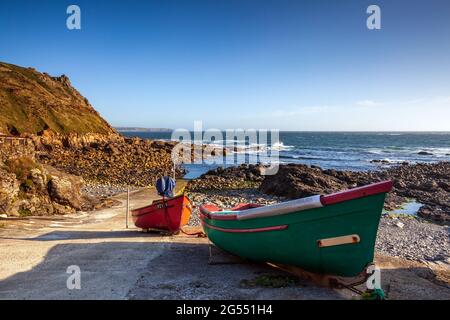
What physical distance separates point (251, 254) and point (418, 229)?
37.9 ft

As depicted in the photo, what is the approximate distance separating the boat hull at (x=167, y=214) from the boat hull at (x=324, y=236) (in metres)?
4.61

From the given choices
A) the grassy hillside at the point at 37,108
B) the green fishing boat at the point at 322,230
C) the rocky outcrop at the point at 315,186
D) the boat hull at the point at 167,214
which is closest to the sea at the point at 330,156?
the rocky outcrop at the point at 315,186

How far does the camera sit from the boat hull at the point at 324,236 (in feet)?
23.6

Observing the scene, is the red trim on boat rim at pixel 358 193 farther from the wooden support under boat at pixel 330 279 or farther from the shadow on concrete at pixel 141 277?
the shadow on concrete at pixel 141 277

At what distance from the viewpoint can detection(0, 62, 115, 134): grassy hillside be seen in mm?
51956

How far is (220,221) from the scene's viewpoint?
9.90m

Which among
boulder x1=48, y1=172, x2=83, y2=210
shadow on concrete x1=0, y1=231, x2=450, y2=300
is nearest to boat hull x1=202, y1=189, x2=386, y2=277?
shadow on concrete x1=0, y1=231, x2=450, y2=300

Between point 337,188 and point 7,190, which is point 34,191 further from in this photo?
point 337,188

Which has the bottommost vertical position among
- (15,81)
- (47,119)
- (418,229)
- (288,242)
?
(418,229)

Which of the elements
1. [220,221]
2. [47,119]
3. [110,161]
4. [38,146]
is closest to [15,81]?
[47,119]

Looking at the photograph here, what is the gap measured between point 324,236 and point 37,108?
60581 mm

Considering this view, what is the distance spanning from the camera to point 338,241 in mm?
7410

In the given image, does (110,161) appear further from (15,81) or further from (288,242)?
(15,81)
